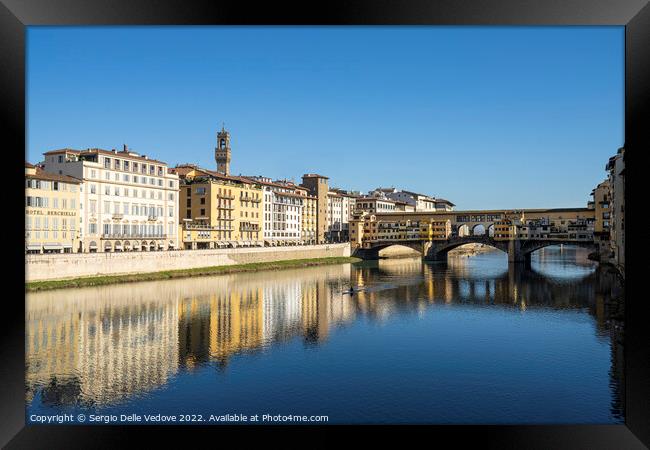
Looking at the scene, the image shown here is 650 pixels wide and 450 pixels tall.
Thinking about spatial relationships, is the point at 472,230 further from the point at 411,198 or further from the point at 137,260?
the point at 137,260

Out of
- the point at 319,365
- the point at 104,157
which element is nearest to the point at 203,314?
the point at 319,365

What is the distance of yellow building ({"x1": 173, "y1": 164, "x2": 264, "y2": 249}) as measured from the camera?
124ft

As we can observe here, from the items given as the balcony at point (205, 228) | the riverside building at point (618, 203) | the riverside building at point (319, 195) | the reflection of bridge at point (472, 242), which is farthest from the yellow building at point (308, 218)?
the riverside building at point (618, 203)

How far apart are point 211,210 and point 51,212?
13748 millimetres

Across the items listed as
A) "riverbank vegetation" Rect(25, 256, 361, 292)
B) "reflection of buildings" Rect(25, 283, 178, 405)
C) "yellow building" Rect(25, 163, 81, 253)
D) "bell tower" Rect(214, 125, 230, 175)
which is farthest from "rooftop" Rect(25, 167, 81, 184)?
"bell tower" Rect(214, 125, 230, 175)

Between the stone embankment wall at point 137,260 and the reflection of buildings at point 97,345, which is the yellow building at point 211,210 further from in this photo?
the reflection of buildings at point 97,345

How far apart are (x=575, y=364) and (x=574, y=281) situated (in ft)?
58.4

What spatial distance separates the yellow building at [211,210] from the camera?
3772cm

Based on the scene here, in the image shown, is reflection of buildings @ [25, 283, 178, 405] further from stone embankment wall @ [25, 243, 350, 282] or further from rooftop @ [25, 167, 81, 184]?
rooftop @ [25, 167, 81, 184]

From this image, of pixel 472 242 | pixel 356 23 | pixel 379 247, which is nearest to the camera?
pixel 356 23

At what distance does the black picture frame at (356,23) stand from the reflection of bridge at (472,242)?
3421 cm

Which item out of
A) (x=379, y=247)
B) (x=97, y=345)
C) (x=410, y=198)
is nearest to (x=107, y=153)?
(x=97, y=345)

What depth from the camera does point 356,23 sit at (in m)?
6.04
